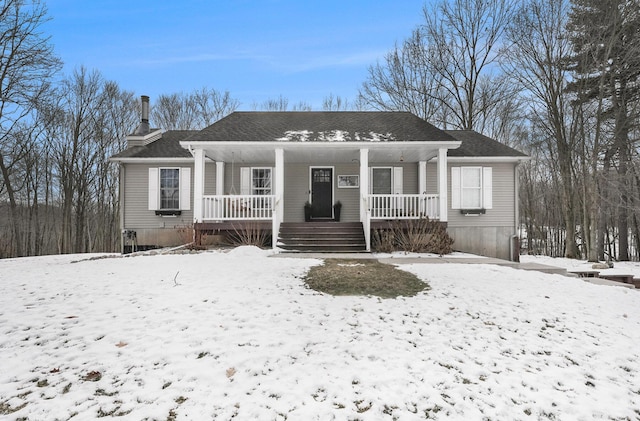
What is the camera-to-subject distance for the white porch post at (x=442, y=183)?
10.3m

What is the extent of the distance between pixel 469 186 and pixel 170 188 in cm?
1124

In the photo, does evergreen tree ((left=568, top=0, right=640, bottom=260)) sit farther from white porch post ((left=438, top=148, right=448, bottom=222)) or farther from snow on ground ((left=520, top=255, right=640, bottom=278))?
white porch post ((left=438, top=148, right=448, bottom=222))

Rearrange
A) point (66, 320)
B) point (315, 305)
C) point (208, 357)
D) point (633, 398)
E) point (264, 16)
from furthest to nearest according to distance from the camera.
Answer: point (264, 16) → point (315, 305) → point (66, 320) → point (208, 357) → point (633, 398)

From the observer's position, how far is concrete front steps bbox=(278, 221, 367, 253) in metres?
9.78

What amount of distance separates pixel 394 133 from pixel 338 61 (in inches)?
589

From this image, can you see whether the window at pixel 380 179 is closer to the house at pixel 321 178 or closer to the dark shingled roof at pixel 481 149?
the house at pixel 321 178

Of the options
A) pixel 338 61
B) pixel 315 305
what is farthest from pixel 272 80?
pixel 315 305

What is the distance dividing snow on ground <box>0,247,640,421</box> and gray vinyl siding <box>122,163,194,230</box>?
A: 7093 mm

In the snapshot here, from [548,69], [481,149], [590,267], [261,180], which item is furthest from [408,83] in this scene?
[590,267]

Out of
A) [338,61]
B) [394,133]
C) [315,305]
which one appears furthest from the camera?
[338,61]

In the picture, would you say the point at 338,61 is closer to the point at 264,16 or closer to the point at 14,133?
the point at 264,16

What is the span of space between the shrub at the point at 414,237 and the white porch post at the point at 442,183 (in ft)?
1.42

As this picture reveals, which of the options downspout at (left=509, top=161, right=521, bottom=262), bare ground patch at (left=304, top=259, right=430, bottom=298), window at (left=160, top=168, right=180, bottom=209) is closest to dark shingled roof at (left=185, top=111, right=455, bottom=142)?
window at (left=160, top=168, right=180, bottom=209)

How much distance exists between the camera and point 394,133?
11.1 metres
